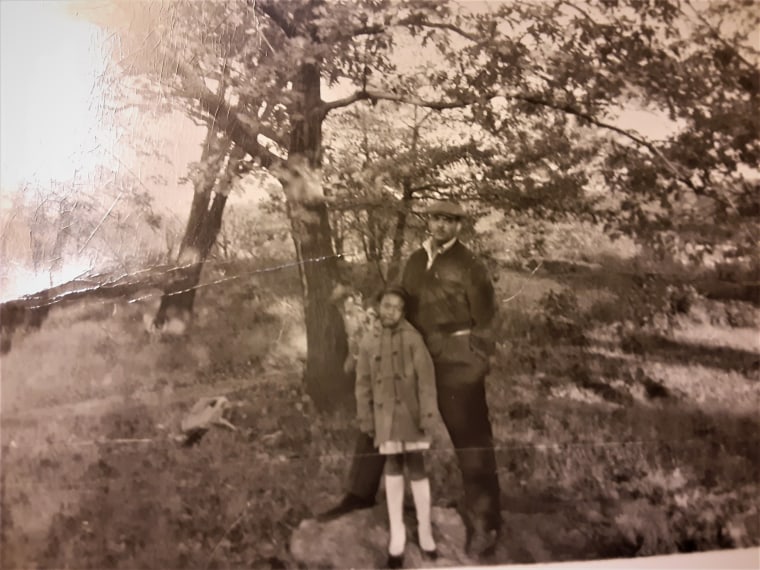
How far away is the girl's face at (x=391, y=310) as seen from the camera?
1582 mm

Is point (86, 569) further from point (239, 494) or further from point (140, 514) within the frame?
point (239, 494)

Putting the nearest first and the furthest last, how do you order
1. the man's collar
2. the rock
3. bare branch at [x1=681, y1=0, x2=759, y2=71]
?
the rock < the man's collar < bare branch at [x1=681, y1=0, x2=759, y2=71]

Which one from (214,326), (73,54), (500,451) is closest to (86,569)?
(214,326)

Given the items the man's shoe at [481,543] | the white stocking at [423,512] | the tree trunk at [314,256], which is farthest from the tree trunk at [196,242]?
the man's shoe at [481,543]

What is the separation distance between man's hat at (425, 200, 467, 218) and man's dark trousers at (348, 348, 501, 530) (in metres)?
0.40

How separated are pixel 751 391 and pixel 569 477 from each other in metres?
0.57

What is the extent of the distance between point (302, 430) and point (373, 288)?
0.41 meters

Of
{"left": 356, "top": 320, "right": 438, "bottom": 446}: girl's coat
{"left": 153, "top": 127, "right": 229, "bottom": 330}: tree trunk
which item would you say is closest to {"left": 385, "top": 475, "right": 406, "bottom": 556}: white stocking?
{"left": 356, "top": 320, "right": 438, "bottom": 446}: girl's coat

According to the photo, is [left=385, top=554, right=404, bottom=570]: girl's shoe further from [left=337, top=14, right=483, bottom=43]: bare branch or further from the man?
[left=337, top=14, right=483, bottom=43]: bare branch

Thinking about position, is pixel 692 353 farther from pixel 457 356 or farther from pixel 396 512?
pixel 396 512

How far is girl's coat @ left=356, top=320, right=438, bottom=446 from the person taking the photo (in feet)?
5.08

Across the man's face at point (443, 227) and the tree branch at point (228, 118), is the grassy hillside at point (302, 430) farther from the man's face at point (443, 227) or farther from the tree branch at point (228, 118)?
the tree branch at point (228, 118)

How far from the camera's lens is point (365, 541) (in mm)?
1515

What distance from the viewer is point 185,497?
1.51 meters
